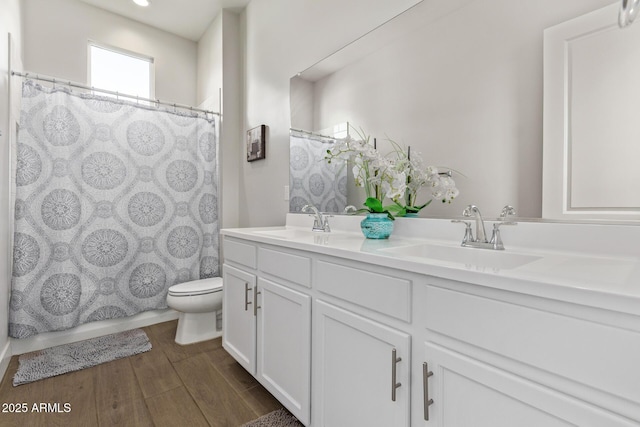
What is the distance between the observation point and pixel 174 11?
2.80m

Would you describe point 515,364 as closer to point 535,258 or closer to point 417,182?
point 535,258

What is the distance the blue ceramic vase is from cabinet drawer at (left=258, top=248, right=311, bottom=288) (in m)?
0.34

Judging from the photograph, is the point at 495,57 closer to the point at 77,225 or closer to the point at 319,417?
the point at 319,417

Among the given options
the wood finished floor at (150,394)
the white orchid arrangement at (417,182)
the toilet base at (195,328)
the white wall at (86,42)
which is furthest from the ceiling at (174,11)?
the wood finished floor at (150,394)

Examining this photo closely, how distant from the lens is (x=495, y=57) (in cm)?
120

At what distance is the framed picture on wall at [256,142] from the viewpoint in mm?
2482

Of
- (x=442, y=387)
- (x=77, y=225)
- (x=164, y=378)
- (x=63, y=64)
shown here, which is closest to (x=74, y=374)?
(x=164, y=378)

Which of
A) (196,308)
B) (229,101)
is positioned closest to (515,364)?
(196,308)

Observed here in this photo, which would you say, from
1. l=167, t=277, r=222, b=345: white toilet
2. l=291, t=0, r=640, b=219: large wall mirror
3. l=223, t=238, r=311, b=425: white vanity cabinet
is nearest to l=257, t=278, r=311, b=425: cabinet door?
l=223, t=238, r=311, b=425: white vanity cabinet

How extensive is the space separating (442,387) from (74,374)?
209 cm

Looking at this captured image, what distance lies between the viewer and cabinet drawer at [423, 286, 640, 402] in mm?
554

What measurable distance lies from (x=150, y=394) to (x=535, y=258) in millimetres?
1882

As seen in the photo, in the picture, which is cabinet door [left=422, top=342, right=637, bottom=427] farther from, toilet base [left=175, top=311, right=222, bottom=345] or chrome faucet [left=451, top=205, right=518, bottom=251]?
toilet base [left=175, top=311, right=222, bottom=345]

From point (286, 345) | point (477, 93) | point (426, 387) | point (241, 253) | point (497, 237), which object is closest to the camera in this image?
point (426, 387)
